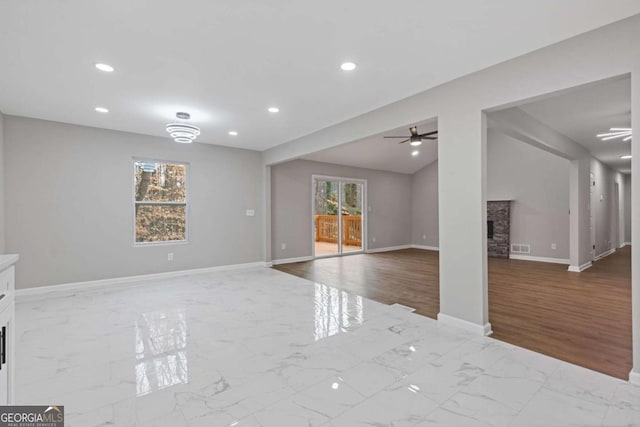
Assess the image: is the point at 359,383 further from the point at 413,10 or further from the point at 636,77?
the point at 636,77

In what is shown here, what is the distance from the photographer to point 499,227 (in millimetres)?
7586

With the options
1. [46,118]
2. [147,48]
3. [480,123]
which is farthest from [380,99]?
[46,118]

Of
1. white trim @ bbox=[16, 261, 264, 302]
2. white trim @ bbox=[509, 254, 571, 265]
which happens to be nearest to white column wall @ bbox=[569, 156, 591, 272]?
white trim @ bbox=[509, 254, 571, 265]

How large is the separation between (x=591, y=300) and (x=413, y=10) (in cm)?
425

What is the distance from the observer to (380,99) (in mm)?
3666

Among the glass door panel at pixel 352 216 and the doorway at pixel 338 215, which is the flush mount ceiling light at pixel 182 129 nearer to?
the doorway at pixel 338 215

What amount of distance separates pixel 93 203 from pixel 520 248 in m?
8.95

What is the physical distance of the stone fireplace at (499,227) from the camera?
7.51 meters

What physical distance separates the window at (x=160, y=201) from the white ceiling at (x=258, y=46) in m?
1.65

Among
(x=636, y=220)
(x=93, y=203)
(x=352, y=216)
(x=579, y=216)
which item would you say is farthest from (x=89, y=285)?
(x=579, y=216)

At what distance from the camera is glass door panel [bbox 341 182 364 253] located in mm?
8539

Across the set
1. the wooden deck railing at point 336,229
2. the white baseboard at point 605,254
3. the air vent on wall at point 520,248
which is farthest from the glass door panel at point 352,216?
the white baseboard at point 605,254

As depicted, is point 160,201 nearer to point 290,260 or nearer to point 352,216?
point 290,260

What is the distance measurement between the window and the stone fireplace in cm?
710
